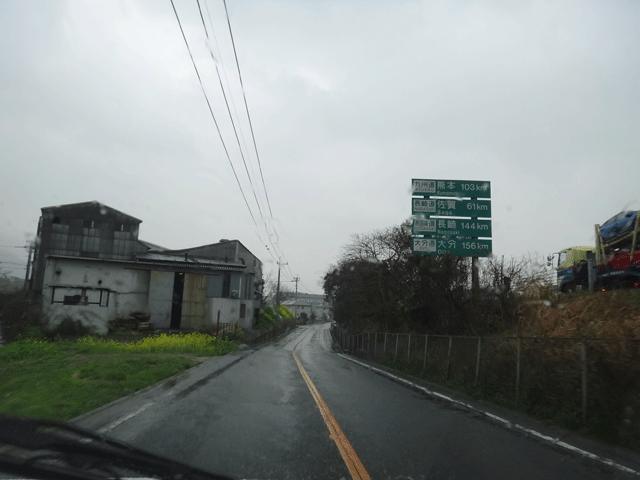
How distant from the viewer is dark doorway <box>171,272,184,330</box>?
38531mm

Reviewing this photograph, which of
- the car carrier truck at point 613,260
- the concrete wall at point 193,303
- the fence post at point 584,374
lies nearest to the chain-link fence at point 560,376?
the fence post at point 584,374

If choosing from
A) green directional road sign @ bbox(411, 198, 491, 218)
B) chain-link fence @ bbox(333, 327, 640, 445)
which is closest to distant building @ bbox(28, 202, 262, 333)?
green directional road sign @ bbox(411, 198, 491, 218)

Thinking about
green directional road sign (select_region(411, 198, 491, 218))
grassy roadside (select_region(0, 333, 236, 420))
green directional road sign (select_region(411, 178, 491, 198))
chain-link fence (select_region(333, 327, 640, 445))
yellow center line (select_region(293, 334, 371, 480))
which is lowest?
grassy roadside (select_region(0, 333, 236, 420))

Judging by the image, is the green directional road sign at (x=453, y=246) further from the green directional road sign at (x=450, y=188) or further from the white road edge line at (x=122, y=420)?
the white road edge line at (x=122, y=420)

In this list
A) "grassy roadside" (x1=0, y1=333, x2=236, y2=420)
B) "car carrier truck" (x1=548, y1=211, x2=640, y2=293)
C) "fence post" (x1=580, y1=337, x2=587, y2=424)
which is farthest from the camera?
"car carrier truck" (x1=548, y1=211, x2=640, y2=293)

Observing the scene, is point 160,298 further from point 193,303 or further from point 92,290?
point 92,290

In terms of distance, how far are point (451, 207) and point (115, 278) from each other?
29515 mm

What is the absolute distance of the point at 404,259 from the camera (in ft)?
102

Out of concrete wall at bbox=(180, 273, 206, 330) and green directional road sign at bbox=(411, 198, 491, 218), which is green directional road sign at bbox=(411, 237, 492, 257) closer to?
green directional road sign at bbox=(411, 198, 491, 218)

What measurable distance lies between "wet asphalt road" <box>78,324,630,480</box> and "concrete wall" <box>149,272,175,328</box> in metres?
28.2

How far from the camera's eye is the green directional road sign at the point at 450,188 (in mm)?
17516

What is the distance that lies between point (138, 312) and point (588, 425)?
35149 millimetres

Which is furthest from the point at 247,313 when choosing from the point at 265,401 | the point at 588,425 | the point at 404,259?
the point at 588,425

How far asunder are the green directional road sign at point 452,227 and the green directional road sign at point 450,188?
1002 mm
